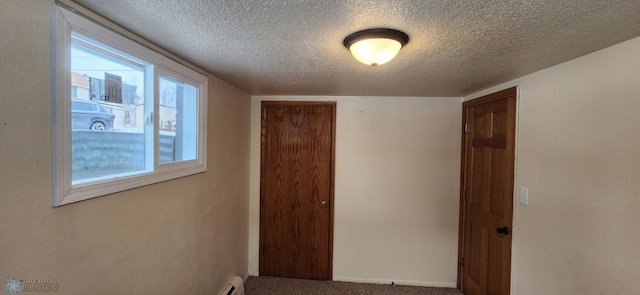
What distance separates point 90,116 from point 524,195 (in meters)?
2.64

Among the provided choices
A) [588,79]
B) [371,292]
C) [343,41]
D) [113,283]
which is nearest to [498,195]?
[588,79]

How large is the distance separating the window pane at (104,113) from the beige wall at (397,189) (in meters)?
1.65

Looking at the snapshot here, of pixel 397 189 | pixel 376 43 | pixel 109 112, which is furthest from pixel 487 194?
pixel 109 112

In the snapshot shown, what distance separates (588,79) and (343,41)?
1.37 meters

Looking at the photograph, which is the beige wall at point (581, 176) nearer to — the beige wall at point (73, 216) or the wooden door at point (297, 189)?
the wooden door at point (297, 189)

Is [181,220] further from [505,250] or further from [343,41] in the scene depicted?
[505,250]

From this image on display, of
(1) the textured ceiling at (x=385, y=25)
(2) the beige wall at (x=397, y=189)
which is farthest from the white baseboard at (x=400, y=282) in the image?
(1) the textured ceiling at (x=385, y=25)

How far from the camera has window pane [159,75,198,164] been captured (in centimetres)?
149

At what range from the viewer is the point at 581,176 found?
4.40ft

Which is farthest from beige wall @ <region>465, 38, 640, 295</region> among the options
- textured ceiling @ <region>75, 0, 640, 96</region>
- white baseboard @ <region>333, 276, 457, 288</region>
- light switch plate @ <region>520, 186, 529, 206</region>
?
white baseboard @ <region>333, 276, 457, 288</region>

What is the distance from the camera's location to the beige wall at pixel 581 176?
3.68 feet

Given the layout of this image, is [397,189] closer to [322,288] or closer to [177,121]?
[322,288]

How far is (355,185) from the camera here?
9.20 feet

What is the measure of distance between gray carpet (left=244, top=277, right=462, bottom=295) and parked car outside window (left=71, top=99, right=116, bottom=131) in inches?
88.5
